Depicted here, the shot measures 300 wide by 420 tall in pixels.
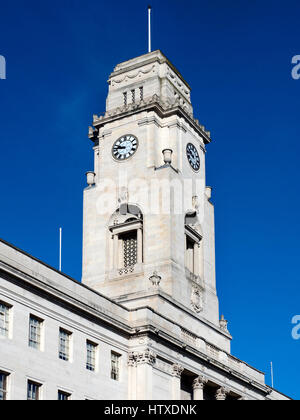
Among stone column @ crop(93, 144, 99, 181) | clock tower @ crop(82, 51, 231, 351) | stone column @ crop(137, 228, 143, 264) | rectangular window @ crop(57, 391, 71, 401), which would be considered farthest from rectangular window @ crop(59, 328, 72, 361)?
stone column @ crop(93, 144, 99, 181)

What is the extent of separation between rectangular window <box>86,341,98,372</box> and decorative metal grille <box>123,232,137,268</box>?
1847 centimetres

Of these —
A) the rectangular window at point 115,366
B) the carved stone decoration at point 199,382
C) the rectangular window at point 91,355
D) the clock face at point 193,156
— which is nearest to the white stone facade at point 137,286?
the carved stone decoration at point 199,382

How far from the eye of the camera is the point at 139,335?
66.3 m

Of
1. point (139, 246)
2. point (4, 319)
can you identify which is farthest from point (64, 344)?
point (139, 246)

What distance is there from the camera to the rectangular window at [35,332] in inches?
2199

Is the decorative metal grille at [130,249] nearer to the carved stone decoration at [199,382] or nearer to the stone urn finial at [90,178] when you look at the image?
the stone urn finial at [90,178]

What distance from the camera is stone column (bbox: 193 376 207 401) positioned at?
71.4m

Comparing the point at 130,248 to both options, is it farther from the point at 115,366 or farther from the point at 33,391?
the point at 33,391

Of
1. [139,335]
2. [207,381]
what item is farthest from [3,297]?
[207,381]

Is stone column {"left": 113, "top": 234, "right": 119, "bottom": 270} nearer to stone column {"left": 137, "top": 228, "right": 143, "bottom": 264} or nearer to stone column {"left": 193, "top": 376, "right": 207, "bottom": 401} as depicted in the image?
stone column {"left": 137, "top": 228, "right": 143, "bottom": 264}

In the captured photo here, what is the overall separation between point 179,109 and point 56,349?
35582 mm

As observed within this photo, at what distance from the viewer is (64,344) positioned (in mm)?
59281

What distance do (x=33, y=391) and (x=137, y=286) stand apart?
2452 centimetres

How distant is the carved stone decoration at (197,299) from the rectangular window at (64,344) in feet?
74.2
